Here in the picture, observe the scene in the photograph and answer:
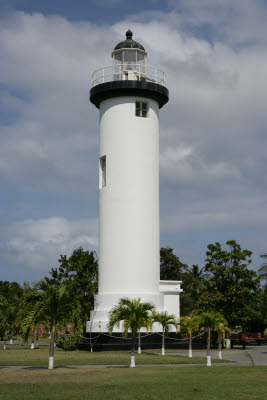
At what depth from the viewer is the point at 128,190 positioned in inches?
1367

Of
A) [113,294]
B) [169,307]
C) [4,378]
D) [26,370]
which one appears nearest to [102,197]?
[113,294]

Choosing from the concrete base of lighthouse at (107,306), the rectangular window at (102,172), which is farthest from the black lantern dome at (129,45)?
the concrete base of lighthouse at (107,306)

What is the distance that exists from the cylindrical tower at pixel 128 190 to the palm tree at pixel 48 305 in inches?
401

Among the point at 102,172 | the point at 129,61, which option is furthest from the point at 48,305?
the point at 129,61

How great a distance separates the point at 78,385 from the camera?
1670cm

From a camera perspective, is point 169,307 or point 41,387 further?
point 169,307

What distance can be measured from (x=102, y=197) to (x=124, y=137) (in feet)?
13.7

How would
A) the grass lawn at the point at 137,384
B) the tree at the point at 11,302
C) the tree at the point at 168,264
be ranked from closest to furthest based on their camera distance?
the grass lawn at the point at 137,384, the tree at the point at 11,302, the tree at the point at 168,264

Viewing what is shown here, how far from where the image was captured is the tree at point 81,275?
3828 cm

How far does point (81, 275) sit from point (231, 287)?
34.9 feet

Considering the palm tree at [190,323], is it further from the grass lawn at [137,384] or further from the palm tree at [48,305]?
the palm tree at [48,305]

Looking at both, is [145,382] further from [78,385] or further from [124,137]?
[124,137]

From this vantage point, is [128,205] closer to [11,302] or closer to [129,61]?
[129,61]

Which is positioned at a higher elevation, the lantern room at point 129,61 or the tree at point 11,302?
the lantern room at point 129,61
